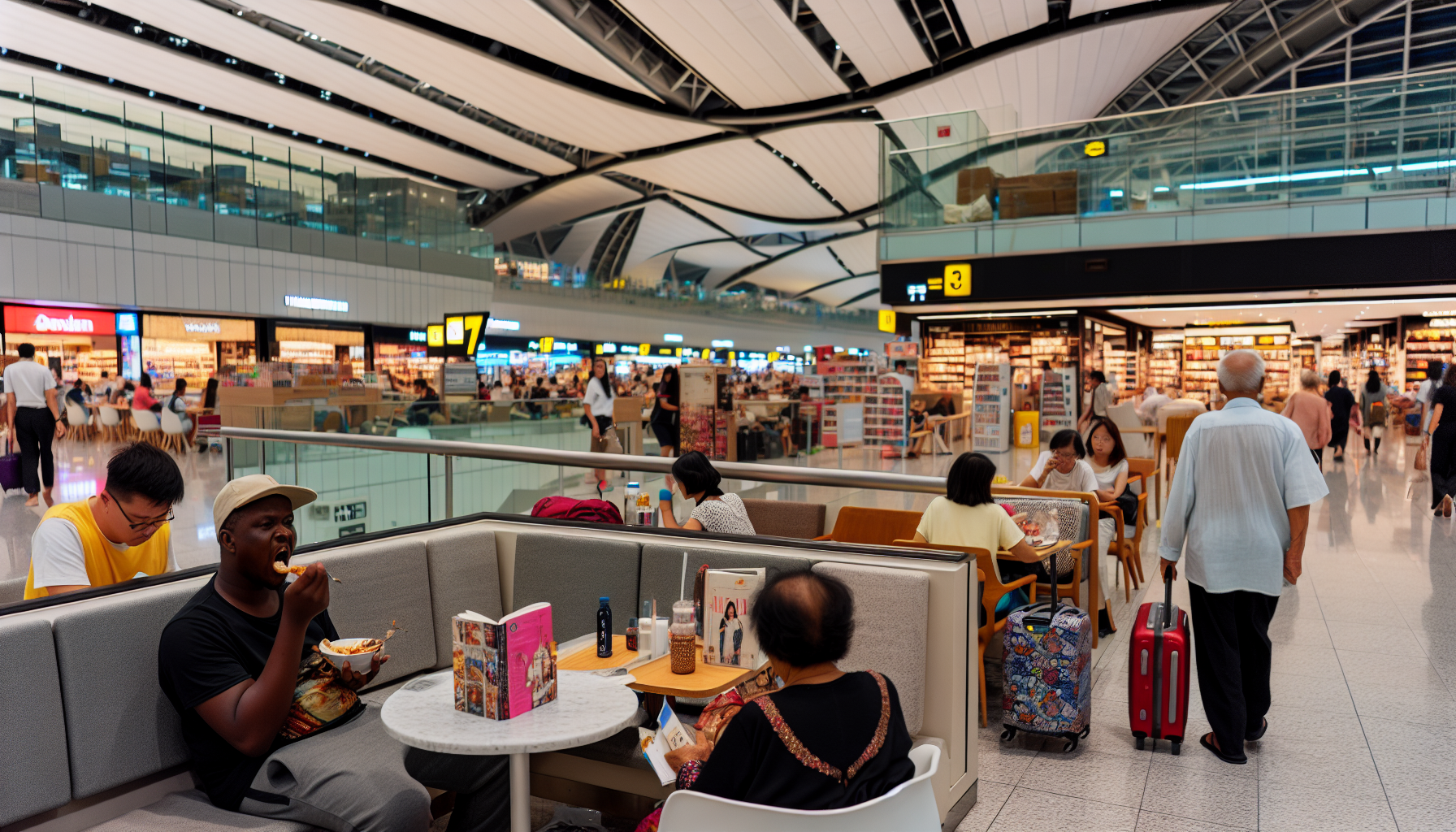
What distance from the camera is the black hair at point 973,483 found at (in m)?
4.14

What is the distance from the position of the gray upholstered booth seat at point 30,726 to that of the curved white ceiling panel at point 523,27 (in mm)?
16279

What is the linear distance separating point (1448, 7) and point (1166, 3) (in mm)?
10377

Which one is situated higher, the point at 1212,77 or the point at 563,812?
the point at 1212,77

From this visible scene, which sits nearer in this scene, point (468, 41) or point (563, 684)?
point (563, 684)

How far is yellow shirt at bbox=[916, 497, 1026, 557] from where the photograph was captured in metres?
4.12

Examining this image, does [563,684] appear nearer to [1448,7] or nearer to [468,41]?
[468,41]

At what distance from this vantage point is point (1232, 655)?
11.3ft

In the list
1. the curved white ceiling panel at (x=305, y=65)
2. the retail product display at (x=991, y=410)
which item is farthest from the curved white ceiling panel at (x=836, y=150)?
the retail product display at (x=991, y=410)

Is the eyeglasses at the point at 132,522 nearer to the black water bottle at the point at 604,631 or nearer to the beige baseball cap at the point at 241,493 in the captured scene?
the beige baseball cap at the point at 241,493

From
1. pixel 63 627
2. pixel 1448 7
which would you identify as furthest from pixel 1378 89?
pixel 63 627

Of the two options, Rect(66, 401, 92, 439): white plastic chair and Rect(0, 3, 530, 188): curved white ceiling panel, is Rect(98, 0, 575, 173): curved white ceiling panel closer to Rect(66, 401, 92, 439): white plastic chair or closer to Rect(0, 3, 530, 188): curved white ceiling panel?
Rect(0, 3, 530, 188): curved white ceiling panel

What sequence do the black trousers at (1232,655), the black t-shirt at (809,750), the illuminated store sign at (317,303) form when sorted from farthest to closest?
the illuminated store sign at (317,303) → the black trousers at (1232,655) → the black t-shirt at (809,750)

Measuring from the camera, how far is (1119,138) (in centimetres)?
1416

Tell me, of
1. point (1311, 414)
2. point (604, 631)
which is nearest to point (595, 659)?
point (604, 631)
